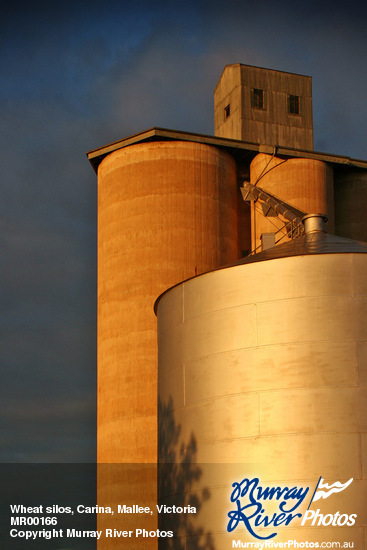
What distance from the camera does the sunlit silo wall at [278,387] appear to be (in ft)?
74.8

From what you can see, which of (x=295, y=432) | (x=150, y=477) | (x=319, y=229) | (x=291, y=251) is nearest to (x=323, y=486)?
(x=295, y=432)

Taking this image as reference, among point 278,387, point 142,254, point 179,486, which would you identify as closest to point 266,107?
point 142,254

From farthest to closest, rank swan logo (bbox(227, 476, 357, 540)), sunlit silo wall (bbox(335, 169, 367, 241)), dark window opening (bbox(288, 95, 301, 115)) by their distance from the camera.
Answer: dark window opening (bbox(288, 95, 301, 115)), sunlit silo wall (bbox(335, 169, 367, 241)), swan logo (bbox(227, 476, 357, 540))

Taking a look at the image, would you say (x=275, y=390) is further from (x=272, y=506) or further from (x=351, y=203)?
(x=351, y=203)

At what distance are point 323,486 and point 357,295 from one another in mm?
5585

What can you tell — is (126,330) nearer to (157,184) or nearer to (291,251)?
(157,184)

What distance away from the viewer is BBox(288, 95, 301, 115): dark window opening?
52.8 metres

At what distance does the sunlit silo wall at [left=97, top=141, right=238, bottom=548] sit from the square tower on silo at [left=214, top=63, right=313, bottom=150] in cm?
528

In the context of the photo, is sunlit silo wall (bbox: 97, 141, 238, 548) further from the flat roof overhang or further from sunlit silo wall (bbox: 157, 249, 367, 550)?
sunlit silo wall (bbox: 157, 249, 367, 550)

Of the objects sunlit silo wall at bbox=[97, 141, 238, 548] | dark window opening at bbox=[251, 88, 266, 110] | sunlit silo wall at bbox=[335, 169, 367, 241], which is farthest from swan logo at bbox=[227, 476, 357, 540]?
dark window opening at bbox=[251, 88, 266, 110]

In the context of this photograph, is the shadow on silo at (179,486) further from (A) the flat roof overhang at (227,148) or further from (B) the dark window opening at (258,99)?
(B) the dark window opening at (258,99)

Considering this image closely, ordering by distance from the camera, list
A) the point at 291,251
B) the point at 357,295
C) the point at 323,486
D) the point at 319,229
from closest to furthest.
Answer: the point at 323,486
the point at 357,295
the point at 291,251
the point at 319,229

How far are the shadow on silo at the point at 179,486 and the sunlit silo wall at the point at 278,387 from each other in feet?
0.23

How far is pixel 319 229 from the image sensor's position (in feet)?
99.1
